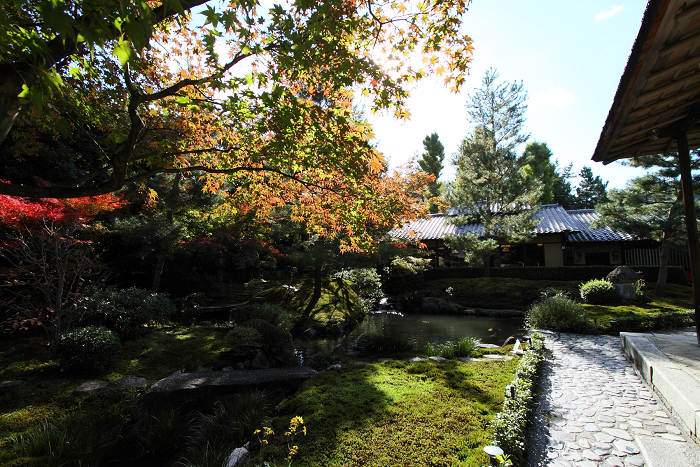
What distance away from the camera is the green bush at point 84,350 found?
17.3 feet

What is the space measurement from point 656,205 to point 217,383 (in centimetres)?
1485

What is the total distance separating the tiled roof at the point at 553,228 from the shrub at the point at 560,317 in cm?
723

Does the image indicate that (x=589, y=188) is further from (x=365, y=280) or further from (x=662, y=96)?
(x=662, y=96)

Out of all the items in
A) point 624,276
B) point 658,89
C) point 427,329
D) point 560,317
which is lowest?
point 427,329

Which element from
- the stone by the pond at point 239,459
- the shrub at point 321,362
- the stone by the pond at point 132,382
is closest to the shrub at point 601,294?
the shrub at point 321,362

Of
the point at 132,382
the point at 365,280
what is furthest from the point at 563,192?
the point at 132,382

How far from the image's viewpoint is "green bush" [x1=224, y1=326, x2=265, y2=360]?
6.12 meters

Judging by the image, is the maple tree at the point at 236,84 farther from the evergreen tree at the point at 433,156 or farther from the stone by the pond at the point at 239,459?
the evergreen tree at the point at 433,156

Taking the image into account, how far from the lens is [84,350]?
5.30 meters

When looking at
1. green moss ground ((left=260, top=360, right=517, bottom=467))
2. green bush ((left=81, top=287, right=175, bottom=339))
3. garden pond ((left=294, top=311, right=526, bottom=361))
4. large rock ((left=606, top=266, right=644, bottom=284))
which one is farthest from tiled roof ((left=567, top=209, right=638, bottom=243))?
green bush ((left=81, top=287, right=175, bottom=339))

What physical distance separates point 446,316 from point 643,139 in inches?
369

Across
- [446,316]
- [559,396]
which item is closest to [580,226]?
[446,316]

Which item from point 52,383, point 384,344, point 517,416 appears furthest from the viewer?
point 384,344

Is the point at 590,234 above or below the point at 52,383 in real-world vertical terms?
above
